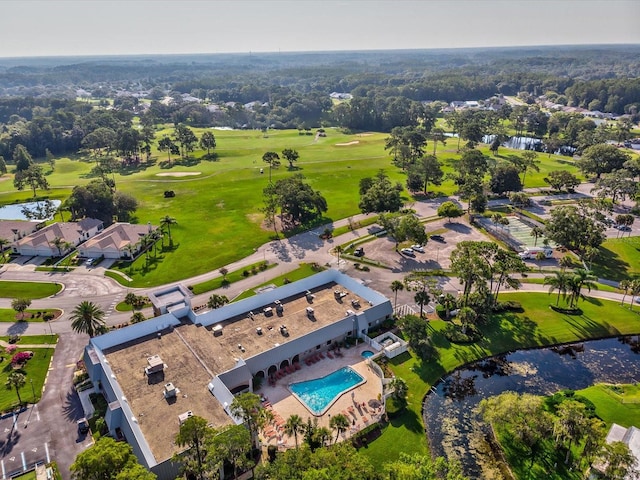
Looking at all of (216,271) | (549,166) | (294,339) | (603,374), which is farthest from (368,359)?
(549,166)

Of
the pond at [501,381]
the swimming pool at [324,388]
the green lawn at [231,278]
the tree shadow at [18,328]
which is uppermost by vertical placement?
the tree shadow at [18,328]

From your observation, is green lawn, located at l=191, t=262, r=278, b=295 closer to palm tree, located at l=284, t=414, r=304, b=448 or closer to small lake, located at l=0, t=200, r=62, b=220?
palm tree, located at l=284, t=414, r=304, b=448

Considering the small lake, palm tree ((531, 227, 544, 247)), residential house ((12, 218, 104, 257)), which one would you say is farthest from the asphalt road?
the small lake

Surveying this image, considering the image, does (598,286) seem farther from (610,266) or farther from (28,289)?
(28,289)

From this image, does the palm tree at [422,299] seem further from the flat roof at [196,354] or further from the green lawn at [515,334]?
the flat roof at [196,354]

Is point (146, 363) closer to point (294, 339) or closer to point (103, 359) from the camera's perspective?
point (103, 359)

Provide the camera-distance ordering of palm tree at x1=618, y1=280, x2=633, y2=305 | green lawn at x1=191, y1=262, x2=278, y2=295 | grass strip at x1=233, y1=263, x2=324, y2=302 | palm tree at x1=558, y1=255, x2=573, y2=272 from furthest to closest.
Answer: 1. palm tree at x1=558, y1=255, x2=573, y2=272
2. green lawn at x1=191, y1=262, x2=278, y2=295
3. grass strip at x1=233, y1=263, x2=324, y2=302
4. palm tree at x1=618, y1=280, x2=633, y2=305

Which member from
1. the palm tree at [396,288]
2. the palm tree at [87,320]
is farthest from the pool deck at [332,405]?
the palm tree at [87,320]
